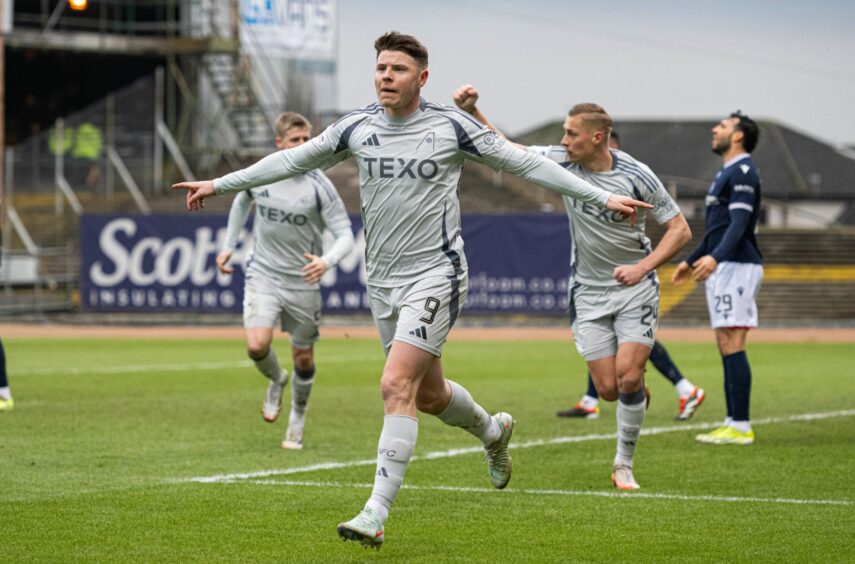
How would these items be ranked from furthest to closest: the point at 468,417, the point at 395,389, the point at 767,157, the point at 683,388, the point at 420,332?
1. the point at 767,157
2. the point at 683,388
3. the point at 468,417
4. the point at 420,332
5. the point at 395,389

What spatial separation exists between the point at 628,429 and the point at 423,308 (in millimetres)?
2408

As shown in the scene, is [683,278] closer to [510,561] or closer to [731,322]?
[731,322]

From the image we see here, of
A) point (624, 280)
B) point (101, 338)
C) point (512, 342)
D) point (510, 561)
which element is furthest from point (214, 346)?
point (510, 561)

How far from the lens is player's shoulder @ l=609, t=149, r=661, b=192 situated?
877 centimetres

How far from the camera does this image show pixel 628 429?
8758mm

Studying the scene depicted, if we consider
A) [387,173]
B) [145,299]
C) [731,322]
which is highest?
[387,173]

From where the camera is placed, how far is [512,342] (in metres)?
24.9

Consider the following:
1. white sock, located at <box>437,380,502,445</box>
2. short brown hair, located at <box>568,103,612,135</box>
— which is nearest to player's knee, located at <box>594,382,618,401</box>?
white sock, located at <box>437,380,502,445</box>

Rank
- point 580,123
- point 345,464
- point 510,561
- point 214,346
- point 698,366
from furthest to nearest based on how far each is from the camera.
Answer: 1. point 214,346
2. point 698,366
3. point 345,464
4. point 580,123
5. point 510,561

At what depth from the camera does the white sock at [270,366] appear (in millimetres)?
11114

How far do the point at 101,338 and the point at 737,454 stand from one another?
1800 centimetres

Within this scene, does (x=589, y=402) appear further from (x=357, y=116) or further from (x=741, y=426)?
(x=357, y=116)

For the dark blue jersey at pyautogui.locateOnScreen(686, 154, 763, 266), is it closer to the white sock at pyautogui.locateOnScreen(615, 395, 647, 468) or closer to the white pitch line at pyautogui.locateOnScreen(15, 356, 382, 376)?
the white sock at pyautogui.locateOnScreen(615, 395, 647, 468)

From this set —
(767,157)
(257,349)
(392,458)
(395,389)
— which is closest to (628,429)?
(395,389)
